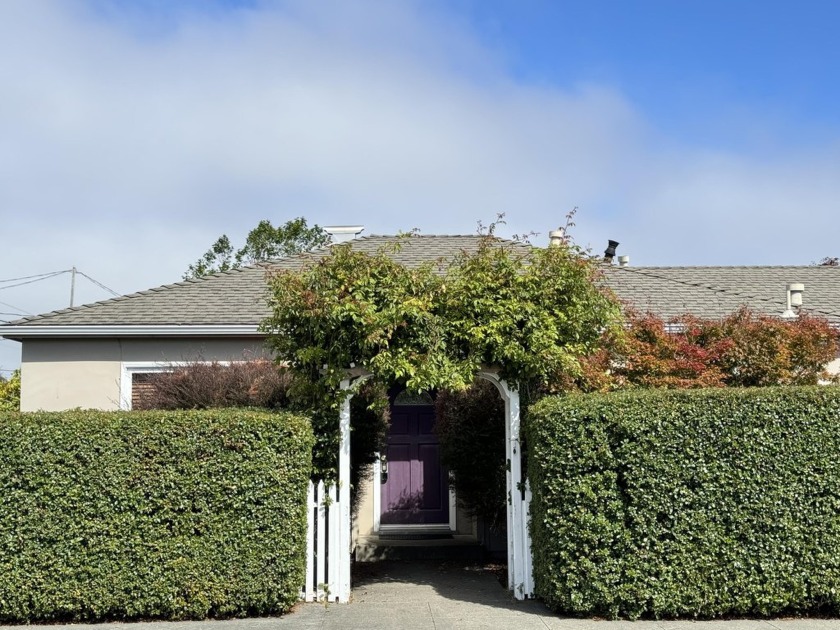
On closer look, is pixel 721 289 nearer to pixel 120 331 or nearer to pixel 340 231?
pixel 340 231

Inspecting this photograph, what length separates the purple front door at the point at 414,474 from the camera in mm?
12305

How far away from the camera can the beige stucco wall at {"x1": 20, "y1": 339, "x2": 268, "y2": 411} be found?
35.3 ft

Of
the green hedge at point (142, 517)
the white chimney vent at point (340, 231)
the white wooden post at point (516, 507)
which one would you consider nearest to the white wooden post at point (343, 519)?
the green hedge at point (142, 517)

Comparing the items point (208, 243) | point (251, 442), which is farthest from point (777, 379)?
point (208, 243)

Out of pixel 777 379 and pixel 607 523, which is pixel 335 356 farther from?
pixel 777 379

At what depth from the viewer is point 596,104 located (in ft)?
36.8

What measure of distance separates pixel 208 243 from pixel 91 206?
12.9 meters

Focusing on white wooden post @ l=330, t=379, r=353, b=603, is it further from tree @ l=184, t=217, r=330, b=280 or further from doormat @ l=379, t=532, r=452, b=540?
tree @ l=184, t=217, r=330, b=280

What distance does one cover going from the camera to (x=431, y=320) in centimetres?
776

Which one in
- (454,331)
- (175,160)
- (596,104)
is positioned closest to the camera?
(454,331)

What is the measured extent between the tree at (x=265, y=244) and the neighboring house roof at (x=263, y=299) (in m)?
17.3

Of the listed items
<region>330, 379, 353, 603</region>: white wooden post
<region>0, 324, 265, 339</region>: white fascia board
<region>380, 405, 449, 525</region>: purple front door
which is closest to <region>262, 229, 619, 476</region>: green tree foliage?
<region>330, 379, 353, 603</region>: white wooden post

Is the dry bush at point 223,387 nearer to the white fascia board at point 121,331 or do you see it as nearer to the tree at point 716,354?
the white fascia board at point 121,331

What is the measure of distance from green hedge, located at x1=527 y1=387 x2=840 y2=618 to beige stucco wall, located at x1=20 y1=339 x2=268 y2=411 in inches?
215
